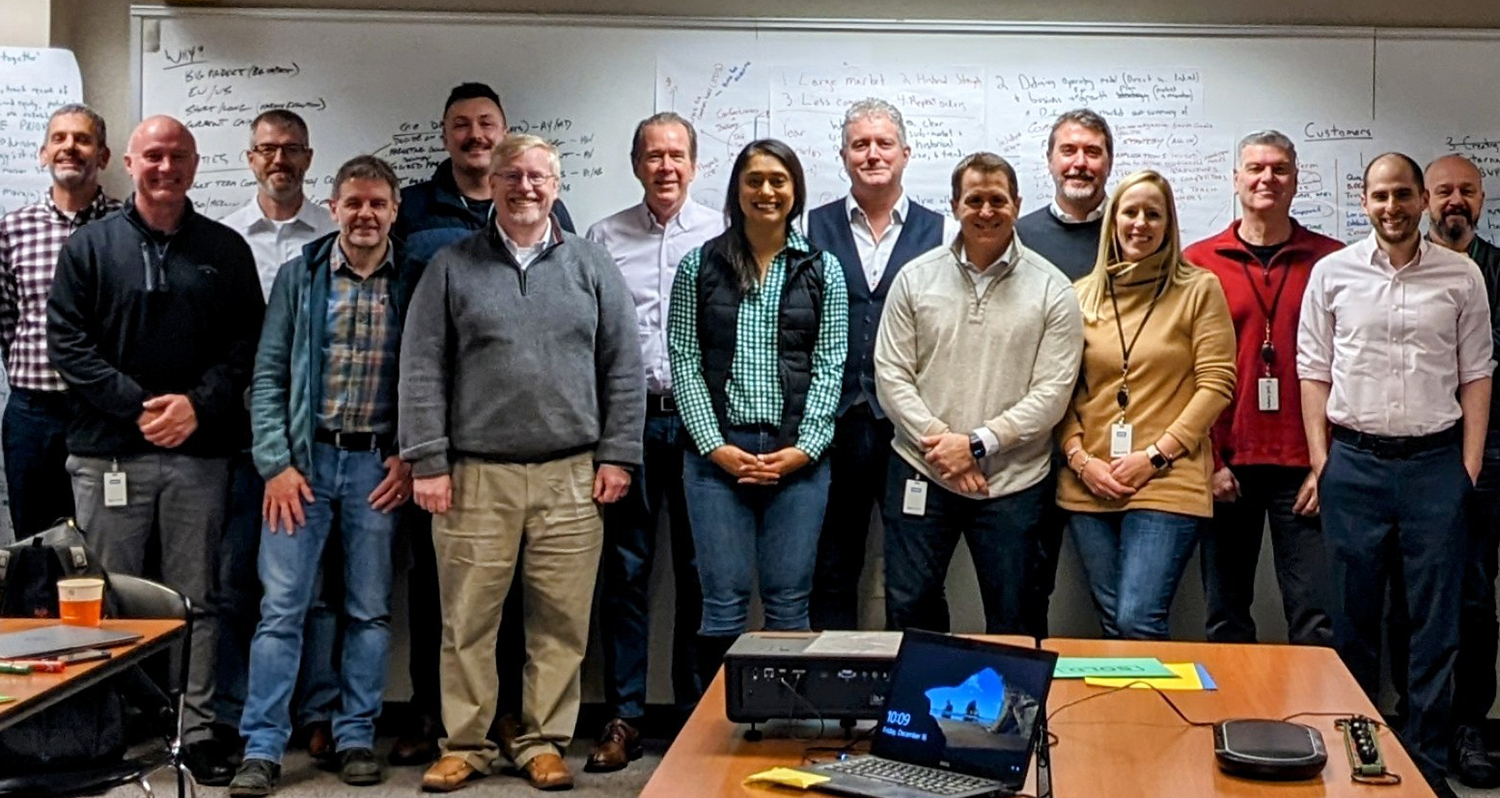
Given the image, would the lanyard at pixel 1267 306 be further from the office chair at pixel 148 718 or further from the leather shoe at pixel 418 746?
the office chair at pixel 148 718

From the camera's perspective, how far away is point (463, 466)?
4262mm

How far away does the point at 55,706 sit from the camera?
3139 millimetres

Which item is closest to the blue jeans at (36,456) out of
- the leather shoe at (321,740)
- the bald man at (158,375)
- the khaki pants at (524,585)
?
the bald man at (158,375)

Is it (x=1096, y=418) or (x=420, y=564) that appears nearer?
(x=1096, y=418)

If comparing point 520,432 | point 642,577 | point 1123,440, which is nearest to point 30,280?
point 520,432

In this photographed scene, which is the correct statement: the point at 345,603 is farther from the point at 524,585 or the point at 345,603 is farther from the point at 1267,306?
the point at 1267,306

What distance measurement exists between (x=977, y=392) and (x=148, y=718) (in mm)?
2187

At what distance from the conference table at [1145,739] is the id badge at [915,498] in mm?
1299

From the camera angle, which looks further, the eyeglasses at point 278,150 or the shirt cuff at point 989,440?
the eyeglasses at point 278,150

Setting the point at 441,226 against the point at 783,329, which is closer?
the point at 783,329

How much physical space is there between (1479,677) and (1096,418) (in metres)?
1.53

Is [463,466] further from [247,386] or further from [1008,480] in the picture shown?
[1008,480]

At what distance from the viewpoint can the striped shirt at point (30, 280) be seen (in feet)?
15.1

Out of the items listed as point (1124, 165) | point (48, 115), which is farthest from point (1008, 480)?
point (48, 115)
